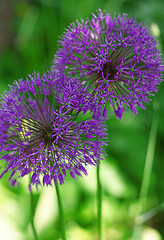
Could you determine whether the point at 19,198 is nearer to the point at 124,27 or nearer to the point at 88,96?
the point at 88,96

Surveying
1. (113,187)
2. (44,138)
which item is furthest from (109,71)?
(113,187)

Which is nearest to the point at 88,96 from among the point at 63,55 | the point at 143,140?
the point at 63,55

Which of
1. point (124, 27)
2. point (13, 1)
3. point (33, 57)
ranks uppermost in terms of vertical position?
point (13, 1)

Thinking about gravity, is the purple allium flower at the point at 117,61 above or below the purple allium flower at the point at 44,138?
above

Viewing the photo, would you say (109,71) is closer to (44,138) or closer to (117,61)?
(117,61)

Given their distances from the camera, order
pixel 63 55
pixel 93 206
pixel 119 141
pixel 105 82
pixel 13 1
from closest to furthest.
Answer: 1. pixel 105 82
2. pixel 63 55
3. pixel 93 206
4. pixel 119 141
5. pixel 13 1

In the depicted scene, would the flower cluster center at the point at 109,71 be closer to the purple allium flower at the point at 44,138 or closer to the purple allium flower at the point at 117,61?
the purple allium flower at the point at 117,61

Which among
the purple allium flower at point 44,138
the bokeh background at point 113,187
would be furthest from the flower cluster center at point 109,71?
the bokeh background at point 113,187
